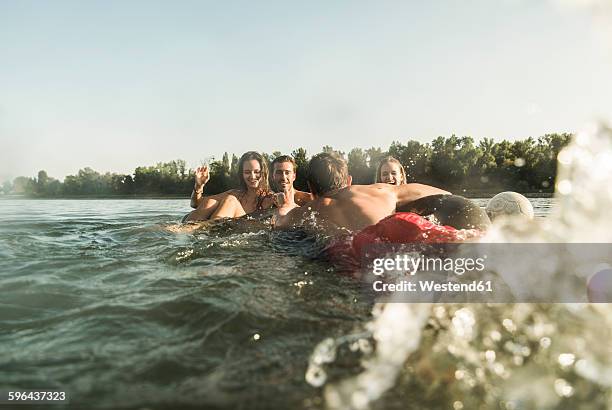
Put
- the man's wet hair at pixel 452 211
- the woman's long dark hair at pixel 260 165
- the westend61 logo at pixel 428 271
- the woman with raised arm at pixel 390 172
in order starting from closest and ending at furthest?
1. the westend61 logo at pixel 428 271
2. the man's wet hair at pixel 452 211
3. the woman with raised arm at pixel 390 172
4. the woman's long dark hair at pixel 260 165

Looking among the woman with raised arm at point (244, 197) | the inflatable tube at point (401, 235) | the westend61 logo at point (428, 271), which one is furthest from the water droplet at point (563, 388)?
the woman with raised arm at point (244, 197)

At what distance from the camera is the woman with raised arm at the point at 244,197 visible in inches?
381

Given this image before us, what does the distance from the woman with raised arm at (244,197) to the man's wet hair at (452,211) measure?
487 cm

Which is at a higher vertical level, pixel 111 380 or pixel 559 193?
pixel 559 193

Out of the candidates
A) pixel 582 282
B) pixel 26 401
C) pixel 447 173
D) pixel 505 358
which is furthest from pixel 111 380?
pixel 447 173

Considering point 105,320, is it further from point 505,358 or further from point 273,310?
point 505,358

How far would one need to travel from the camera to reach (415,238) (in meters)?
4.51

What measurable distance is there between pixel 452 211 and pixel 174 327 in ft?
13.4

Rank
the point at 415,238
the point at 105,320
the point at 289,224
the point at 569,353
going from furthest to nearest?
the point at 289,224, the point at 415,238, the point at 105,320, the point at 569,353

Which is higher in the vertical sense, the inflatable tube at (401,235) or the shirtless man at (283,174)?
the shirtless man at (283,174)

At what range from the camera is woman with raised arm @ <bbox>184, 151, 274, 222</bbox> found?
31.8 feet

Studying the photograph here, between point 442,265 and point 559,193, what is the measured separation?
4.26 feet

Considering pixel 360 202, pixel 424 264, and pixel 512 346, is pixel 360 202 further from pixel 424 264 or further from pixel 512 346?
pixel 512 346

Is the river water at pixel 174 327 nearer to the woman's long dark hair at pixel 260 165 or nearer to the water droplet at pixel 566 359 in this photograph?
the water droplet at pixel 566 359
